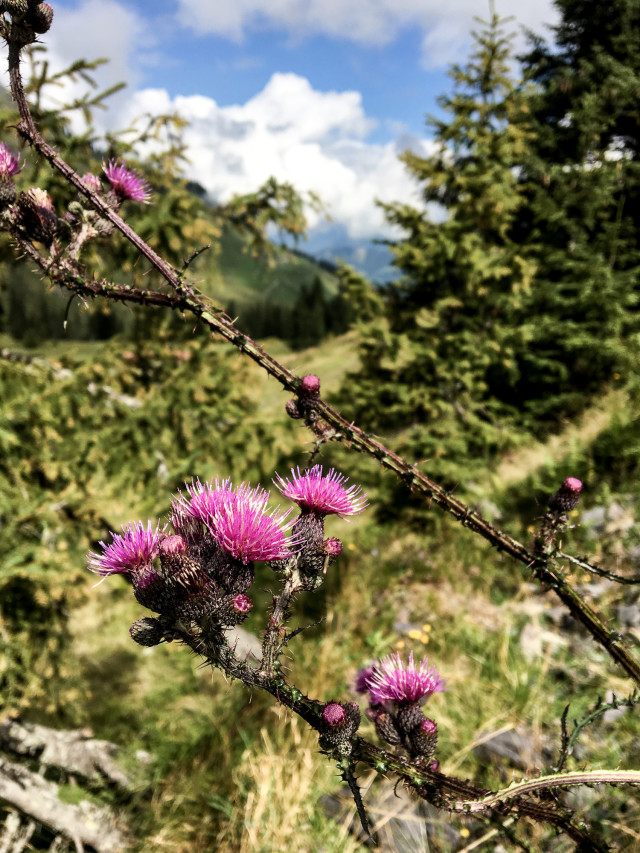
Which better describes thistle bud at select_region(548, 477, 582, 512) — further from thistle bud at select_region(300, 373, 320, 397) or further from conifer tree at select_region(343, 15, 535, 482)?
conifer tree at select_region(343, 15, 535, 482)

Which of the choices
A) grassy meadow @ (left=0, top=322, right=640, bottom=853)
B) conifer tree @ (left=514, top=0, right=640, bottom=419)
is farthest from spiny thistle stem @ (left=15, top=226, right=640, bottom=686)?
conifer tree @ (left=514, top=0, right=640, bottom=419)

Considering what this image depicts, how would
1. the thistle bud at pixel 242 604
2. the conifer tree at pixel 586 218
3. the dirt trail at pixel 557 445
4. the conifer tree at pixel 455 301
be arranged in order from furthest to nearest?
the conifer tree at pixel 586 218 < the dirt trail at pixel 557 445 < the conifer tree at pixel 455 301 < the thistle bud at pixel 242 604

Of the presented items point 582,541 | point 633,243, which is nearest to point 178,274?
point 582,541

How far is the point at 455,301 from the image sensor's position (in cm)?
771

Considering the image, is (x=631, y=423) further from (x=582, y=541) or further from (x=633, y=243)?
(x=633, y=243)

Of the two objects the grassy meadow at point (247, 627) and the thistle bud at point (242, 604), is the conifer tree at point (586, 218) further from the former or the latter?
the thistle bud at point (242, 604)

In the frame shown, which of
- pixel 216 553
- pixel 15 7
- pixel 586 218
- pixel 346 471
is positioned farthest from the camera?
pixel 586 218

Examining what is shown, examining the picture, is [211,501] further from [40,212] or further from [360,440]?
[40,212]

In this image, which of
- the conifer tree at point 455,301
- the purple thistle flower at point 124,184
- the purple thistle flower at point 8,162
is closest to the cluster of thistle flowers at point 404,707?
the purple thistle flower at point 124,184

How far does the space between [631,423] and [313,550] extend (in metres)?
8.15

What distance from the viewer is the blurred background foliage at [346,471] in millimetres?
3908

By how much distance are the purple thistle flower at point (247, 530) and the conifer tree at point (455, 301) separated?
6396 millimetres

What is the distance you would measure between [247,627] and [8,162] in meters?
6.79

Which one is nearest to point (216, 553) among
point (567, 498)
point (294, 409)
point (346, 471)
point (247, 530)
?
point (247, 530)
